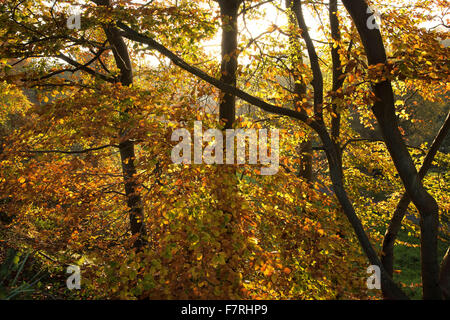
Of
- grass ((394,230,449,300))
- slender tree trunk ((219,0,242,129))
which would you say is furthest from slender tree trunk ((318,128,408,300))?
grass ((394,230,449,300))

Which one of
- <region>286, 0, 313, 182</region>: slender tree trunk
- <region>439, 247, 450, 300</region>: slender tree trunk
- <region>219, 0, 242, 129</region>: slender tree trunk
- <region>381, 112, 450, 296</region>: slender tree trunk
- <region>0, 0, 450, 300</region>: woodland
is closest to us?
<region>0, 0, 450, 300</region>: woodland

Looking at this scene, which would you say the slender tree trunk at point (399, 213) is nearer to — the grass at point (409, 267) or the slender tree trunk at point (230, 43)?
the slender tree trunk at point (230, 43)

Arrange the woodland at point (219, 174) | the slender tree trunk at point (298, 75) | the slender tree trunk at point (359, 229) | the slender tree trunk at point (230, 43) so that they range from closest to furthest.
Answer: the woodland at point (219, 174)
the slender tree trunk at point (359, 229)
the slender tree trunk at point (230, 43)
the slender tree trunk at point (298, 75)

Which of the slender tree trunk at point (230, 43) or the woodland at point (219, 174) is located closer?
the woodland at point (219, 174)

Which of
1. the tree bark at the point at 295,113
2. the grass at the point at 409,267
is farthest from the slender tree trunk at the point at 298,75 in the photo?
the grass at the point at 409,267

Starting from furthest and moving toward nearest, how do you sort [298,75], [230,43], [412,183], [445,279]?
[298,75], [230,43], [412,183], [445,279]

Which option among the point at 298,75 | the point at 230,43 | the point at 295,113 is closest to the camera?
the point at 295,113

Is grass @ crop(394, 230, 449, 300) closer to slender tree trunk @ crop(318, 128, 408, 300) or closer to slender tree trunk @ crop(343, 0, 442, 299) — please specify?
slender tree trunk @ crop(343, 0, 442, 299)

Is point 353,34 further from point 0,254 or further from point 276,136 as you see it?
point 0,254

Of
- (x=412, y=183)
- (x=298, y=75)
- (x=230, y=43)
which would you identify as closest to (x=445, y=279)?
(x=412, y=183)

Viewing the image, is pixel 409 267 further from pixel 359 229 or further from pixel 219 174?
pixel 219 174

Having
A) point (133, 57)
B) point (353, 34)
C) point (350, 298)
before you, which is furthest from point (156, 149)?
point (133, 57)

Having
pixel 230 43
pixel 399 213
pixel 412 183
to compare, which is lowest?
pixel 399 213
